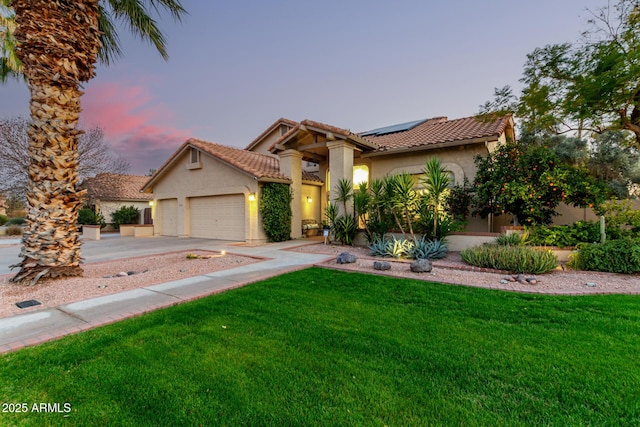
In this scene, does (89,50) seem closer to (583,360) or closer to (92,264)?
(92,264)

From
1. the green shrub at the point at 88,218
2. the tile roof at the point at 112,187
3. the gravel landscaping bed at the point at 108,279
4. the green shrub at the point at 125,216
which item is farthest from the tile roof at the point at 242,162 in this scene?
the tile roof at the point at 112,187

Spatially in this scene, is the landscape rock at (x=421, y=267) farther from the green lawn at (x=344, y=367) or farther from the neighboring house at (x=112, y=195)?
the neighboring house at (x=112, y=195)

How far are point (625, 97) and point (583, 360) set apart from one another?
1207 cm

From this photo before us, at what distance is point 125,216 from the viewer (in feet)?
79.1

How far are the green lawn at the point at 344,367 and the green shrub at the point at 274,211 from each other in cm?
909

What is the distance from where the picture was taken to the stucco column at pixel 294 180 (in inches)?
583

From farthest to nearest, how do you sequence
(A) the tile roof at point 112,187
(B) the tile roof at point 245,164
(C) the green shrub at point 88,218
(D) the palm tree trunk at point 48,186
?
1. (A) the tile roof at point 112,187
2. (C) the green shrub at point 88,218
3. (B) the tile roof at point 245,164
4. (D) the palm tree trunk at point 48,186

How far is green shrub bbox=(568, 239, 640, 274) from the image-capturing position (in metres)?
6.85

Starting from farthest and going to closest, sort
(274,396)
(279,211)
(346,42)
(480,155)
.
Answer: (346,42), (279,211), (480,155), (274,396)

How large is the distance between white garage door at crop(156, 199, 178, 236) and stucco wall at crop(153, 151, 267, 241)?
363mm

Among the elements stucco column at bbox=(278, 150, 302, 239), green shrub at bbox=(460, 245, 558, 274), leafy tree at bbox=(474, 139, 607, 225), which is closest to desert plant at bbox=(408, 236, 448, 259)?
green shrub at bbox=(460, 245, 558, 274)

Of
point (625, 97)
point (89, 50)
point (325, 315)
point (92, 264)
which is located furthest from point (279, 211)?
point (625, 97)

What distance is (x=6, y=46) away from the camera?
34.9ft

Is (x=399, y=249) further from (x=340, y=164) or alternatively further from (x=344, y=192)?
(x=340, y=164)
